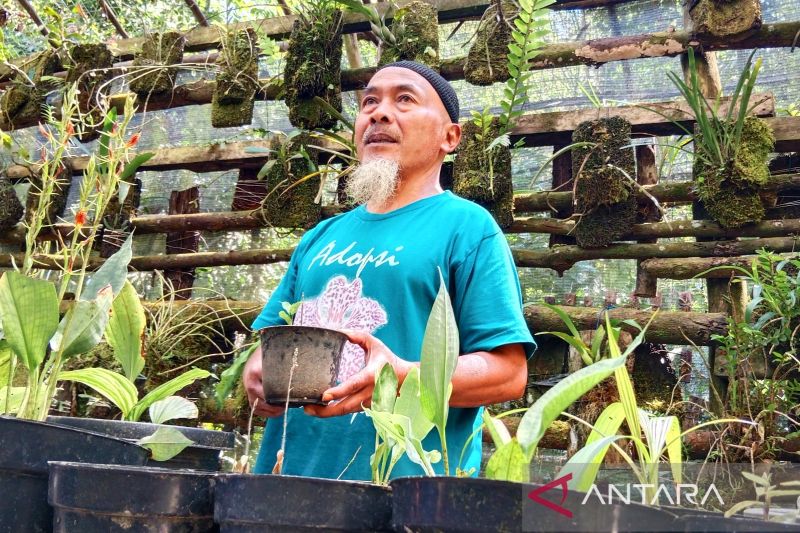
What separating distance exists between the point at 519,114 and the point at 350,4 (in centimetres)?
87

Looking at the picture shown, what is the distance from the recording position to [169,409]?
5.36 feet

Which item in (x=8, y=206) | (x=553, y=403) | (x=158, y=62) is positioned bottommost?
(x=553, y=403)

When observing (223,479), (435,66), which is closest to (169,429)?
(223,479)

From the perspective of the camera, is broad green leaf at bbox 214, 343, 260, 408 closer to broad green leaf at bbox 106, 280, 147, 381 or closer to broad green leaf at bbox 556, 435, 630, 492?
broad green leaf at bbox 106, 280, 147, 381

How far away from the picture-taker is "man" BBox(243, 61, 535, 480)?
154 centimetres

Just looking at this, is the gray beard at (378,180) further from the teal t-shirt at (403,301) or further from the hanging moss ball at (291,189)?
the hanging moss ball at (291,189)

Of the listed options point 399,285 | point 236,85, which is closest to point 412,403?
point 399,285

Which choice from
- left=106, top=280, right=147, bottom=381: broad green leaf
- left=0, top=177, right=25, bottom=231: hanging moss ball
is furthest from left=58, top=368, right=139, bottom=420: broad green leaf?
left=0, top=177, right=25, bottom=231: hanging moss ball

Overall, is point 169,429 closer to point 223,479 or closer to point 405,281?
point 223,479

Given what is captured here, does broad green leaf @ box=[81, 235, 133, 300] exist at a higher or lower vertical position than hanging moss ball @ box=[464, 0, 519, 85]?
lower

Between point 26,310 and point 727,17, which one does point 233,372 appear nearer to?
point 26,310

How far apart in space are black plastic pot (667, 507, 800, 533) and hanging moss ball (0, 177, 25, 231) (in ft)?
14.1

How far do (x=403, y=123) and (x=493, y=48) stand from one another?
1641mm

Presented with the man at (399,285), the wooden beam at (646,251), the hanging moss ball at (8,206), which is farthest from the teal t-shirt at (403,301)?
the hanging moss ball at (8,206)
